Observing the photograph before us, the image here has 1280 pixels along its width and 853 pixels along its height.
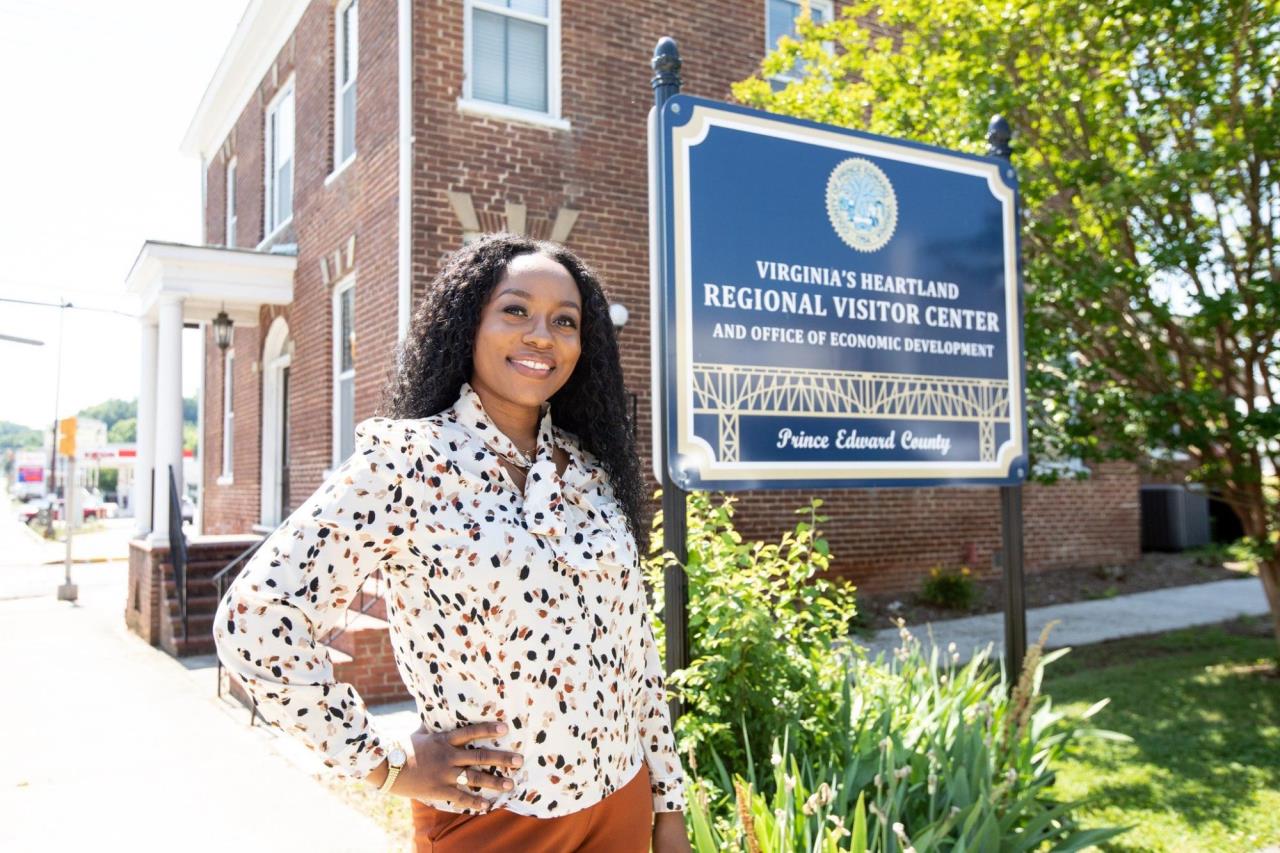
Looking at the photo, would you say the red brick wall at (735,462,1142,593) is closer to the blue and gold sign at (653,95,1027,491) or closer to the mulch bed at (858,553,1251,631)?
the mulch bed at (858,553,1251,631)

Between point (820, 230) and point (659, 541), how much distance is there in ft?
4.98

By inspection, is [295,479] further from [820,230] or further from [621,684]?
[621,684]

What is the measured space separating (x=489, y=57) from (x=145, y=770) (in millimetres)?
6392

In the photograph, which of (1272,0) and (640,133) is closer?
(1272,0)

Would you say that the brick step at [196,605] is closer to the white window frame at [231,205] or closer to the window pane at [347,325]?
the window pane at [347,325]

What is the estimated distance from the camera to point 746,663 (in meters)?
3.55

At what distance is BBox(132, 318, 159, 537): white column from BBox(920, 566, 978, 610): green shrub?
860cm

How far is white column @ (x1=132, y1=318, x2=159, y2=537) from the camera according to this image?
1091 cm

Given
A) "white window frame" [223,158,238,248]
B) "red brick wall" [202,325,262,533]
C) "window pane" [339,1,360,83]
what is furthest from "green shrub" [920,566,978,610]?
"white window frame" [223,158,238,248]

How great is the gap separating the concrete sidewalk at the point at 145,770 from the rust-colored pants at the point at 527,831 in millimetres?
2791

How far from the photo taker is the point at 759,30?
1008 cm

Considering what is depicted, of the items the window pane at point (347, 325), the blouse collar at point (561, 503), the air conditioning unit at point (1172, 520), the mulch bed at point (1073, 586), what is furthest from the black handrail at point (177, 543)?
the air conditioning unit at point (1172, 520)

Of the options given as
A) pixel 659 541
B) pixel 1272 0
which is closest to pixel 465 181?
pixel 659 541

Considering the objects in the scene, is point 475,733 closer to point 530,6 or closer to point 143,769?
point 143,769
